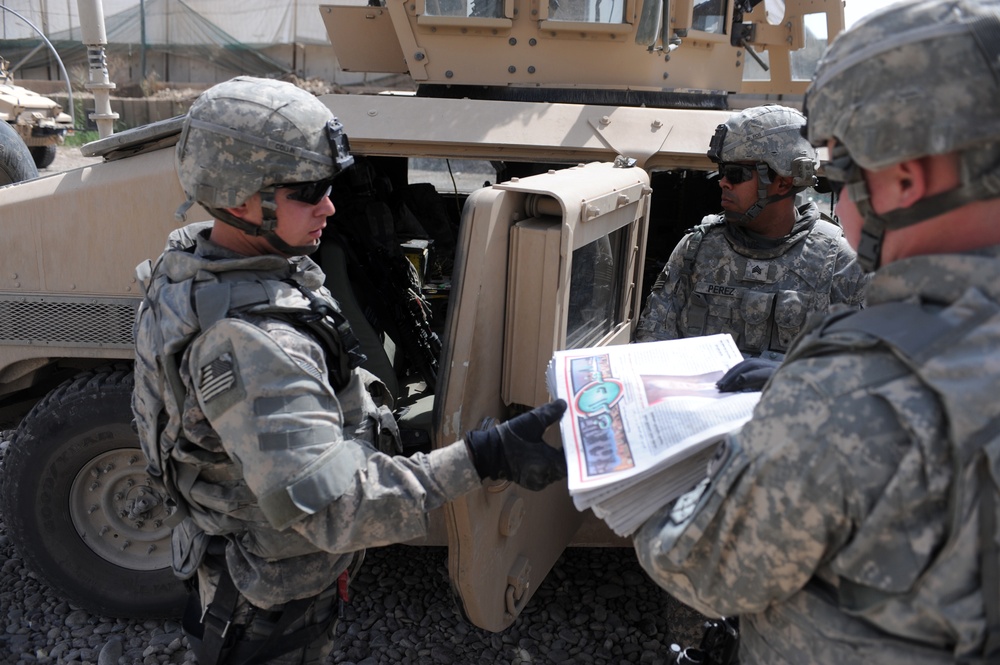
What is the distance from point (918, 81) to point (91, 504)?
120 inches

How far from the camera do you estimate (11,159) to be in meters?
6.21

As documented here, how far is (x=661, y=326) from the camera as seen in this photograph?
10.1 feet

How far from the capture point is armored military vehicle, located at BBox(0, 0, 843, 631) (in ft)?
7.69

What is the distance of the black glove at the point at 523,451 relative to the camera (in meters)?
1.77

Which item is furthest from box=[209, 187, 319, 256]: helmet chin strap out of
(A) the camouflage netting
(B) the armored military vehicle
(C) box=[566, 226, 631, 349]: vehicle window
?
(A) the camouflage netting

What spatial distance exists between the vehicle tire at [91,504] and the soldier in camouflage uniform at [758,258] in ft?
6.23

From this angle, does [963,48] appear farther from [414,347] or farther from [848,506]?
[414,347]

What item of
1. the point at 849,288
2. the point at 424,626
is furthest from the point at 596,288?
the point at 424,626

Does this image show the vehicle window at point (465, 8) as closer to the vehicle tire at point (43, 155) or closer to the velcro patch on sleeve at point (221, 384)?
the velcro patch on sleeve at point (221, 384)

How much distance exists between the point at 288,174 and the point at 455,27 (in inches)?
84.1

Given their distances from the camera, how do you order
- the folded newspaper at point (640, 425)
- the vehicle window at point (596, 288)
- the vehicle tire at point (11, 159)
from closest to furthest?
the folded newspaper at point (640, 425) → the vehicle window at point (596, 288) → the vehicle tire at point (11, 159)

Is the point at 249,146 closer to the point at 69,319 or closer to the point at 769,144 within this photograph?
the point at 69,319

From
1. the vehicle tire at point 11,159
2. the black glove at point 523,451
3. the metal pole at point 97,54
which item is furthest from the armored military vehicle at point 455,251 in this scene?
the metal pole at point 97,54

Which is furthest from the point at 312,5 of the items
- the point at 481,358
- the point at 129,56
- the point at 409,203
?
the point at 481,358
